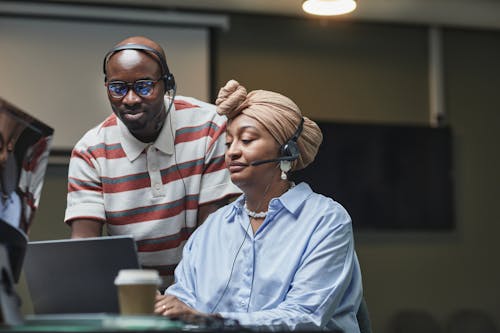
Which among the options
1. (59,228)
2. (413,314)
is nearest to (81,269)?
(59,228)

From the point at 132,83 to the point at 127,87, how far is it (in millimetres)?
17

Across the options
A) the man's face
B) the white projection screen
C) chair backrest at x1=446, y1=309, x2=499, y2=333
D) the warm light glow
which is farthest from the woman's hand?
chair backrest at x1=446, y1=309, x2=499, y2=333

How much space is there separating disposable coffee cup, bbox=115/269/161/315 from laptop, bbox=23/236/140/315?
0.18 metres

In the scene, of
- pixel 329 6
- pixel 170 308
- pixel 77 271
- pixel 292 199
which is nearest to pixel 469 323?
pixel 329 6

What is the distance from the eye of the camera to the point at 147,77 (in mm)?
2104

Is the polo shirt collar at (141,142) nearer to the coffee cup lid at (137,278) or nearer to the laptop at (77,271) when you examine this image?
the laptop at (77,271)

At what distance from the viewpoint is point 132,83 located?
2094mm

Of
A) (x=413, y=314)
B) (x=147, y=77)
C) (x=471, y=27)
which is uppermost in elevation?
(x=471, y=27)

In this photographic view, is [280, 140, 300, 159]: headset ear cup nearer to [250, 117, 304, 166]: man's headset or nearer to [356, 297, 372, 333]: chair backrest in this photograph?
[250, 117, 304, 166]: man's headset

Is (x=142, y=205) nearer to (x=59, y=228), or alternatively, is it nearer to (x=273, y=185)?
(x=273, y=185)

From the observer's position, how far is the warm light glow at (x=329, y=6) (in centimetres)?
400

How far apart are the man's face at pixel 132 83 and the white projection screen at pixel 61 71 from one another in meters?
2.42

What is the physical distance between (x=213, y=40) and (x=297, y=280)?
10.6 feet

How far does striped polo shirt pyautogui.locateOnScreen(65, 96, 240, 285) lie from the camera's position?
2266mm
